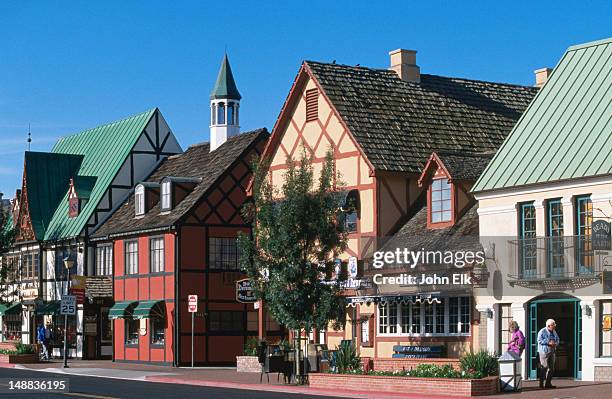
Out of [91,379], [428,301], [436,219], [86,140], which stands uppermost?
[86,140]

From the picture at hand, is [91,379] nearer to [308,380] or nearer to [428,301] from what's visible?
[308,380]

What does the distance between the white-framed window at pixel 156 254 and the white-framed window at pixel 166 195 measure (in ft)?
5.05

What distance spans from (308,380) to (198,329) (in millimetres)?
16225

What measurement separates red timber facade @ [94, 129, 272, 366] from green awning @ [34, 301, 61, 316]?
483cm

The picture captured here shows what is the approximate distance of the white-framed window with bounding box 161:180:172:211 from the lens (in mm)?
54625

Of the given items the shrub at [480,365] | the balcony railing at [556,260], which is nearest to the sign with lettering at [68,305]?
the balcony railing at [556,260]

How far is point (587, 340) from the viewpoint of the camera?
3322 centimetres

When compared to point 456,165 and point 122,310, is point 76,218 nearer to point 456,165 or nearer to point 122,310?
→ point 122,310

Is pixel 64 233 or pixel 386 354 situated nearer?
pixel 386 354

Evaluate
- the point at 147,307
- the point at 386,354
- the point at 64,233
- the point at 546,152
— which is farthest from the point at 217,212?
the point at 546,152

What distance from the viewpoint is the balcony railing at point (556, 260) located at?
33.3m

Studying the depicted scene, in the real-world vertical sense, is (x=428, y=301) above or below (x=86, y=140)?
below

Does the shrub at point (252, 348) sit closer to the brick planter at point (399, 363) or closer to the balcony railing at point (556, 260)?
the brick planter at point (399, 363)

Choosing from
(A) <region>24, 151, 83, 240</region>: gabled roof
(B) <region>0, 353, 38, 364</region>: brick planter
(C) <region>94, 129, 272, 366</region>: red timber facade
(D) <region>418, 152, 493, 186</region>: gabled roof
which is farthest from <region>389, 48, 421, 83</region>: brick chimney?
(A) <region>24, 151, 83, 240</region>: gabled roof
